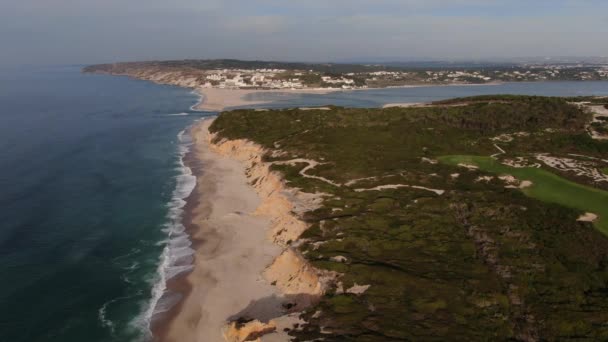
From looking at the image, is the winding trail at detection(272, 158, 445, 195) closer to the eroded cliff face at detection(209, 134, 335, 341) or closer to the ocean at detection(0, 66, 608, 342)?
the eroded cliff face at detection(209, 134, 335, 341)

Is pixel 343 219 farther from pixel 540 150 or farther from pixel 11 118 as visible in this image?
pixel 11 118

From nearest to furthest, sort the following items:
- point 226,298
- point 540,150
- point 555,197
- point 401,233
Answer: point 226,298 → point 401,233 → point 555,197 → point 540,150

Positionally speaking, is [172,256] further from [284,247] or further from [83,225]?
[83,225]

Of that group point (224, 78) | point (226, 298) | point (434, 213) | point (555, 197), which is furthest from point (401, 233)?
point (224, 78)

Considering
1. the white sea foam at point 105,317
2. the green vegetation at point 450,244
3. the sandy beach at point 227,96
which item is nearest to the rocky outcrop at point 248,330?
the green vegetation at point 450,244

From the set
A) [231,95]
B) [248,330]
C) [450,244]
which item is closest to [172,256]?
[248,330]

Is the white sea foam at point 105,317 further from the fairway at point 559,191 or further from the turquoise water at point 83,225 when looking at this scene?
the fairway at point 559,191

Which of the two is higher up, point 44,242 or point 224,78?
point 224,78
